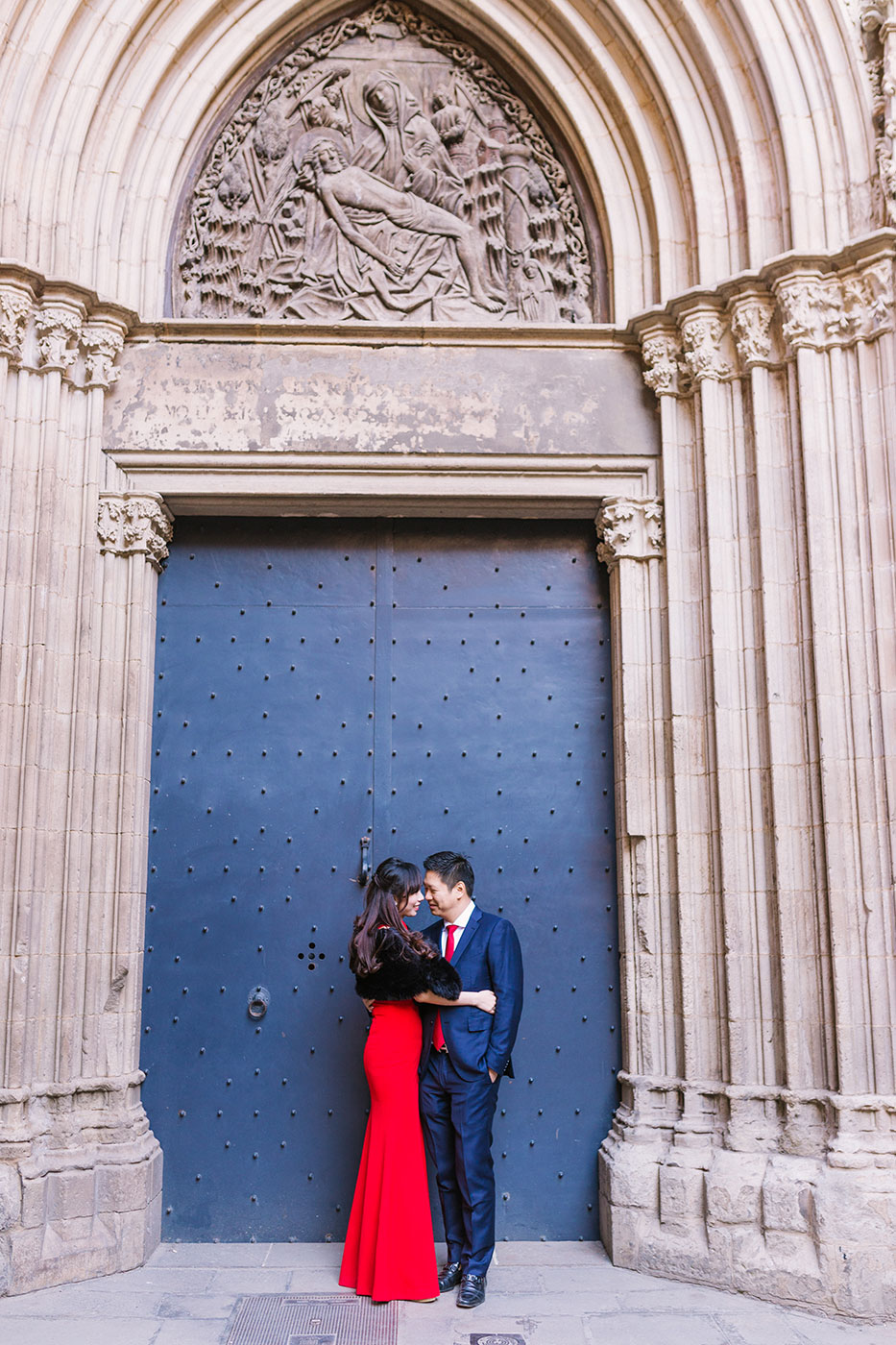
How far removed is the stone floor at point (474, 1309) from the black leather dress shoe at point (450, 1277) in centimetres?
4

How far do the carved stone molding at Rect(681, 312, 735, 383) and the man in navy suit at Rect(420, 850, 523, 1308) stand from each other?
2.41 m

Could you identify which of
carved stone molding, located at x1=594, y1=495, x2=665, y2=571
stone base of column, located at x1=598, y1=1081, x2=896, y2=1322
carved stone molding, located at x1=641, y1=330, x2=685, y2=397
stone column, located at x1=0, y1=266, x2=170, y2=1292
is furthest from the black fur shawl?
carved stone molding, located at x1=641, y1=330, x2=685, y2=397

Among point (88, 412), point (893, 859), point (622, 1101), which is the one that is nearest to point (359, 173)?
point (88, 412)

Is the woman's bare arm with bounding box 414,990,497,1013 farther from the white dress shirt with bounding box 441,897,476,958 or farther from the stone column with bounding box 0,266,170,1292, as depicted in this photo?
the stone column with bounding box 0,266,170,1292

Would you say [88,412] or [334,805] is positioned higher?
[88,412]

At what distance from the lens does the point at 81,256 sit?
5191 millimetres

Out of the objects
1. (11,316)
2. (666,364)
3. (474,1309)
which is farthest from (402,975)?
(11,316)

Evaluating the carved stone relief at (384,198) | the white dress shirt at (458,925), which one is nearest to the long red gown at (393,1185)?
the white dress shirt at (458,925)

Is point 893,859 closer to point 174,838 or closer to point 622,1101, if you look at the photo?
point 622,1101

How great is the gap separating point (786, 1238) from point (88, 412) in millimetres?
4464

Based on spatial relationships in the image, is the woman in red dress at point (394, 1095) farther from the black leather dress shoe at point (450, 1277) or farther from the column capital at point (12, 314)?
the column capital at point (12, 314)

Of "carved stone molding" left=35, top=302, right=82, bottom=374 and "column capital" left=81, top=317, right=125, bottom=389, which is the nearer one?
"carved stone molding" left=35, top=302, right=82, bottom=374

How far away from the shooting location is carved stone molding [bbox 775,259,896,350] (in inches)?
189

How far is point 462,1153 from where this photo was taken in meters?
4.35
